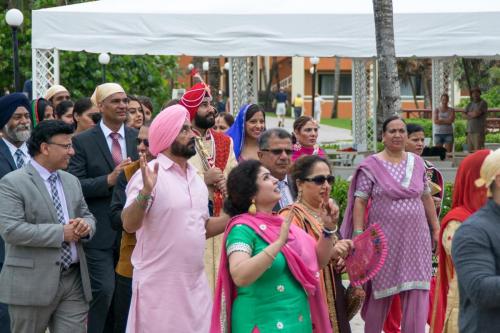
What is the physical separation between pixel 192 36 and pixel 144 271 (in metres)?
9.22

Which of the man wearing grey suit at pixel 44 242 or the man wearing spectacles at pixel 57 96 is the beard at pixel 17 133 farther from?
the man wearing spectacles at pixel 57 96

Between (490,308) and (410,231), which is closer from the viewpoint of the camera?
(490,308)

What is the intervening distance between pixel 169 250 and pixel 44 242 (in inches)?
38.5

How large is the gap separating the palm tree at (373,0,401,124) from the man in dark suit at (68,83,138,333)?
251 inches

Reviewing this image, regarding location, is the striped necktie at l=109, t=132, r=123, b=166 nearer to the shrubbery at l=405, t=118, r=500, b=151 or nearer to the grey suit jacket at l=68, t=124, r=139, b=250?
the grey suit jacket at l=68, t=124, r=139, b=250

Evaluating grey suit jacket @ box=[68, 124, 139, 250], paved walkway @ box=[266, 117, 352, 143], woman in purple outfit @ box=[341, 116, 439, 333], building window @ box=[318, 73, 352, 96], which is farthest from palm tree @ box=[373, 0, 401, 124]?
building window @ box=[318, 73, 352, 96]

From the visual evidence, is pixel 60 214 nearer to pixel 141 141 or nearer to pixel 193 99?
pixel 141 141

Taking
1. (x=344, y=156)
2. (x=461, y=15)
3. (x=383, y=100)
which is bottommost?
(x=344, y=156)

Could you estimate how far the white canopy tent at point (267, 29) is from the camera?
1487 cm

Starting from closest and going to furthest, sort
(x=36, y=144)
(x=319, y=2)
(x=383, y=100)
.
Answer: (x=36, y=144), (x=383, y=100), (x=319, y=2)

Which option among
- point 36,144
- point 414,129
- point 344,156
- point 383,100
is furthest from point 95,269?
point 344,156

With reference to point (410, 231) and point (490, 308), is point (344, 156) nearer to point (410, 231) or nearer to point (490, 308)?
point (410, 231)

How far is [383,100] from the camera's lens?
1441 cm

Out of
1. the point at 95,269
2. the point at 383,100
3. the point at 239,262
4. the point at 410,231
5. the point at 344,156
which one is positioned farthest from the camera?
the point at 344,156
